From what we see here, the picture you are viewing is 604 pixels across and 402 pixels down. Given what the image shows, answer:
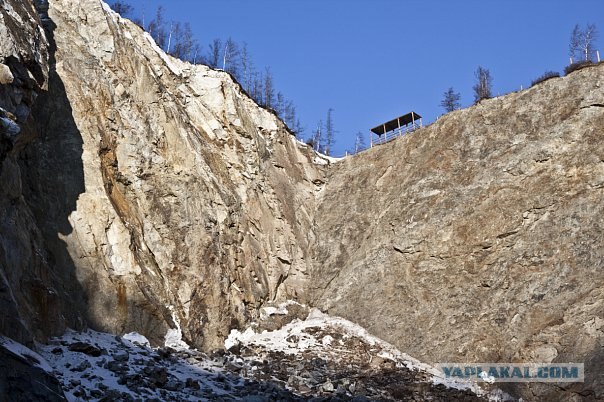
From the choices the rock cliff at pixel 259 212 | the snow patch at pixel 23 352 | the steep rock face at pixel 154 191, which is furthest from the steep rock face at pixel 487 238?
the snow patch at pixel 23 352

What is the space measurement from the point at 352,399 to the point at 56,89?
50.1 feet

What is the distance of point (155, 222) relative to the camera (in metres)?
25.7

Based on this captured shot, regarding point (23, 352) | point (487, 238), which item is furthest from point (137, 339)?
point (487, 238)

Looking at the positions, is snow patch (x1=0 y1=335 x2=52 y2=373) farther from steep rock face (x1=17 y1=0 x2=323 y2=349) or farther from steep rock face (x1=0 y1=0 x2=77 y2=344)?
steep rock face (x1=17 y1=0 x2=323 y2=349)

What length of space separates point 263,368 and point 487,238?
11.1 meters

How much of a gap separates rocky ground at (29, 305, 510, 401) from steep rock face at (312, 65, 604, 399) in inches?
63.6

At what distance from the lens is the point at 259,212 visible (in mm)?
31594

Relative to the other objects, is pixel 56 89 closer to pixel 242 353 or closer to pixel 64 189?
pixel 64 189

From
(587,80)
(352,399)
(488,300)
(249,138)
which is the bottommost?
(352,399)

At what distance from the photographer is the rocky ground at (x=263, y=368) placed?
17234 mm

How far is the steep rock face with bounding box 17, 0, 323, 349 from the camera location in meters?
22.2

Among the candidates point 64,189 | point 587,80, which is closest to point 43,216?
point 64,189

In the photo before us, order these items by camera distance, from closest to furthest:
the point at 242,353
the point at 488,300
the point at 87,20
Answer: the point at 242,353, the point at 488,300, the point at 87,20

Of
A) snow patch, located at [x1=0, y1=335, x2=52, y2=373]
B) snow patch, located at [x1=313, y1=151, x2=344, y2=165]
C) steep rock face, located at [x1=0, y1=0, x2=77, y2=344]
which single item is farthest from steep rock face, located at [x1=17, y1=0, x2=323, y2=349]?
snow patch, located at [x1=0, y1=335, x2=52, y2=373]
